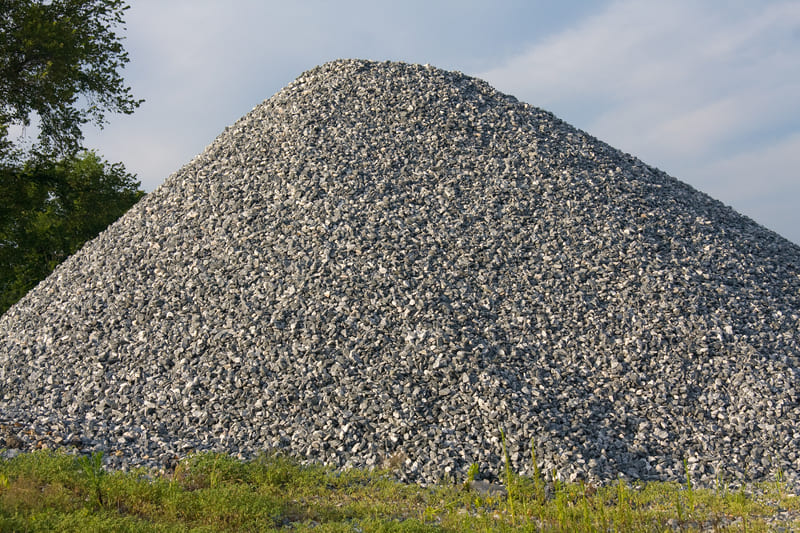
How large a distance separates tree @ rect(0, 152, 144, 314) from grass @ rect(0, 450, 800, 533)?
57.6ft

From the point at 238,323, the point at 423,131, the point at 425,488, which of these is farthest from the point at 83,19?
the point at 425,488

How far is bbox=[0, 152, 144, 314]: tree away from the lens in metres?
22.3

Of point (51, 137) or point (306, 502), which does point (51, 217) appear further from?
point (306, 502)

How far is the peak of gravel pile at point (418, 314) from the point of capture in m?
7.92

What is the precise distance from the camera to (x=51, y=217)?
941 inches

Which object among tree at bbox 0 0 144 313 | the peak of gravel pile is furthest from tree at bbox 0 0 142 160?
the peak of gravel pile

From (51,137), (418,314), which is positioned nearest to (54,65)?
(51,137)

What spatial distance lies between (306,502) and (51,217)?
21491 mm

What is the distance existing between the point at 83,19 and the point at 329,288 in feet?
62.0

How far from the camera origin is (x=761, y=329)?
10023 millimetres

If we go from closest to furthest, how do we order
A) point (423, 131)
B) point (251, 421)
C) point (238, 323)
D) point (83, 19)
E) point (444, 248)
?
point (251, 421)
point (238, 323)
point (444, 248)
point (423, 131)
point (83, 19)

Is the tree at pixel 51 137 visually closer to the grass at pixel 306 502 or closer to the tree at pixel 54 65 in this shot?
the tree at pixel 54 65

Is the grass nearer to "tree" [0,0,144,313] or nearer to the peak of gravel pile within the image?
the peak of gravel pile

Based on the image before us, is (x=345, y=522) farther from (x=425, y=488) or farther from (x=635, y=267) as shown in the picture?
(x=635, y=267)
